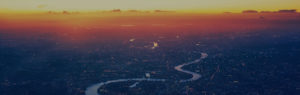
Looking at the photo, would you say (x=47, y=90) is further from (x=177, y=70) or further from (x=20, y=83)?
(x=177, y=70)

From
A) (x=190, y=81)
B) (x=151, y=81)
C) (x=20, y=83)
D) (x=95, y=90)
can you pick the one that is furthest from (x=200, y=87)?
(x=20, y=83)

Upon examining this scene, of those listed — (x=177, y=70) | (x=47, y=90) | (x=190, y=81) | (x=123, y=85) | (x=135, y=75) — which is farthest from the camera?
(x=177, y=70)

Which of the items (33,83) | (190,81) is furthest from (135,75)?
(33,83)

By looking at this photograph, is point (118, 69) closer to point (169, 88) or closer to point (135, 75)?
point (135, 75)

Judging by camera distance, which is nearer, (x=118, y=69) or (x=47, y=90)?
(x=47, y=90)

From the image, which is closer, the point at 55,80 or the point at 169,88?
the point at 169,88

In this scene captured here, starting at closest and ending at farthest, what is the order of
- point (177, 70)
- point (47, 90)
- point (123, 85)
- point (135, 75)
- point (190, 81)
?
point (47, 90), point (123, 85), point (190, 81), point (135, 75), point (177, 70)

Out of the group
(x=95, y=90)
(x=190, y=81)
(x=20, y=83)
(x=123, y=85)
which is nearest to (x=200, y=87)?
(x=190, y=81)

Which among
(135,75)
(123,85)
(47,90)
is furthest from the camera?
(135,75)
